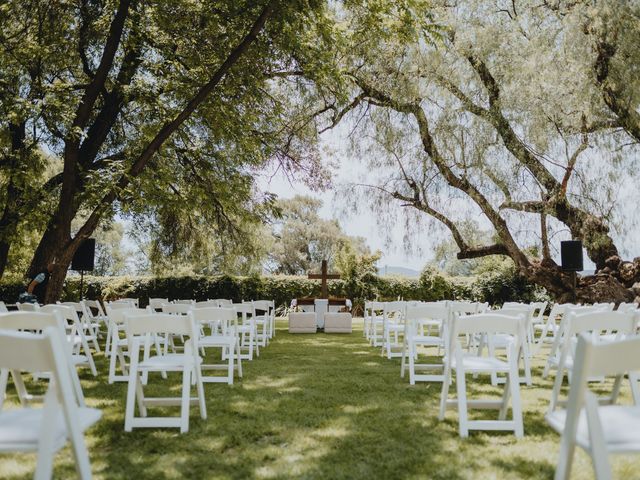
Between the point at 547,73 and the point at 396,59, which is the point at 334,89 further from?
the point at 547,73

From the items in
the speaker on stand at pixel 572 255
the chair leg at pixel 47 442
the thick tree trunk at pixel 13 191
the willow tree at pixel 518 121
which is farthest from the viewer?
the speaker on stand at pixel 572 255

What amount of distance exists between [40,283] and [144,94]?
153 inches

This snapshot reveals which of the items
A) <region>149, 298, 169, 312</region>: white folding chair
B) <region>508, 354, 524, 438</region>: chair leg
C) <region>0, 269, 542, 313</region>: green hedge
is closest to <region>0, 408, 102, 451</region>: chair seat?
<region>508, 354, 524, 438</region>: chair leg

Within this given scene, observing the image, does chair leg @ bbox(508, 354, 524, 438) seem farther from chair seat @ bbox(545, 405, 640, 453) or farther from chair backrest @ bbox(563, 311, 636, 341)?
chair seat @ bbox(545, 405, 640, 453)

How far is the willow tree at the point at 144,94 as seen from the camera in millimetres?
9047

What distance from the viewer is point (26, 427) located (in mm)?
2178

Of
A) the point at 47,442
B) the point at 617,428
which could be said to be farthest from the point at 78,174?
the point at 617,428

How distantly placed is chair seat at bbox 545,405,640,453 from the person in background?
28.5 ft

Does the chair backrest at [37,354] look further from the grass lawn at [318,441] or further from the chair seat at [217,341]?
the chair seat at [217,341]

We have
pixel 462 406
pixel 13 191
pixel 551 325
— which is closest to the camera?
pixel 462 406

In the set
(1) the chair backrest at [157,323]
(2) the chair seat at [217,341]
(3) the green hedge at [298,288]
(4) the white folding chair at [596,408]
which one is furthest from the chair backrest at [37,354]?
(3) the green hedge at [298,288]

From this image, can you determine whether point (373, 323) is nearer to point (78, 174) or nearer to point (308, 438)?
point (308, 438)

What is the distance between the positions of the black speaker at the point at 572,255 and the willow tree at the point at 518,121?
27 centimetres

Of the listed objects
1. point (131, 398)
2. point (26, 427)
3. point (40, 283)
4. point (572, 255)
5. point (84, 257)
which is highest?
point (572, 255)
